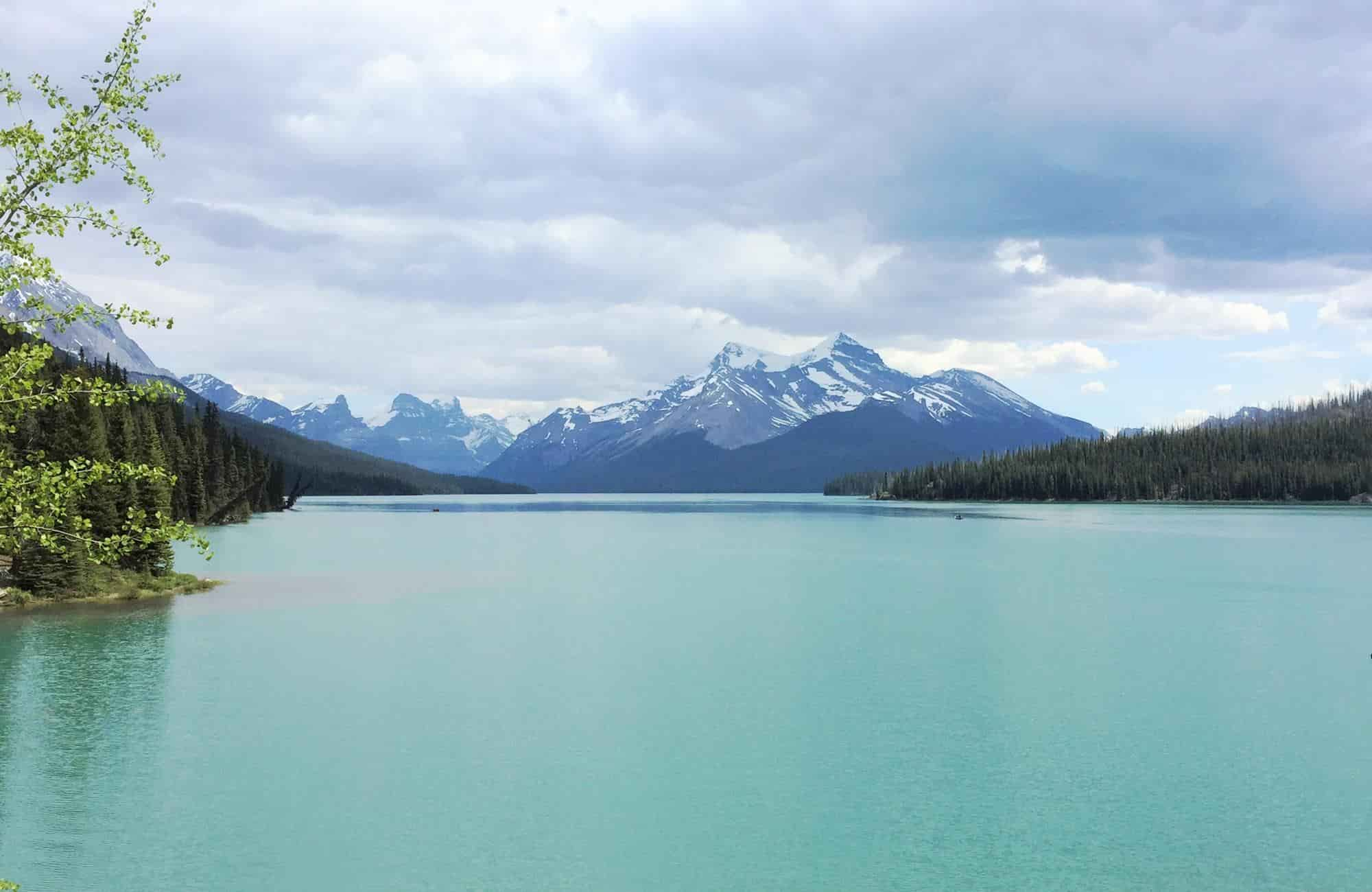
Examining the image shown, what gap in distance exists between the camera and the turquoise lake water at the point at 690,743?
20719mm

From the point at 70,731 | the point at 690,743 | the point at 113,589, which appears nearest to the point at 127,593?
the point at 113,589

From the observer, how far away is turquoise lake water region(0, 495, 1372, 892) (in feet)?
68.0

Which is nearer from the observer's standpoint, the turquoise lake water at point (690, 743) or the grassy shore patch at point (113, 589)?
the turquoise lake water at point (690, 743)

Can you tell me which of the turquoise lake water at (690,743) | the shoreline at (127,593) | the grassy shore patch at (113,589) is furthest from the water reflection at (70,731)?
the grassy shore patch at (113,589)

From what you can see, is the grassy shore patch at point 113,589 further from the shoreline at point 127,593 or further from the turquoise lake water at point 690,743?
the turquoise lake water at point 690,743

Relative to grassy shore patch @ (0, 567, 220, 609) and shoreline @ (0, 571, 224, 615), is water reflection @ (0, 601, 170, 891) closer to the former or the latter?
shoreline @ (0, 571, 224, 615)

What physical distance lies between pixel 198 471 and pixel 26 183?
144 meters

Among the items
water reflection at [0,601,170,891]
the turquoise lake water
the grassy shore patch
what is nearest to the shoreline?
the grassy shore patch

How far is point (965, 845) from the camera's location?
21.5m

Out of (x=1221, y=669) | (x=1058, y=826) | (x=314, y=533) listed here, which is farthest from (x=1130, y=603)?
(x=314, y=533)

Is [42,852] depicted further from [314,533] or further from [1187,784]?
[314,533]

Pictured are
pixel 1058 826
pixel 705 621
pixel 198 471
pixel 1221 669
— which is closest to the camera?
pixel 1058 826

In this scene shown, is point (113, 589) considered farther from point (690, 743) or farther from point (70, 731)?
point (690, 743)

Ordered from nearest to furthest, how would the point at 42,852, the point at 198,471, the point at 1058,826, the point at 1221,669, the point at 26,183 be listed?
1. the point at 26,183
2. the point at 42,852
3. the point at 1058,826
4. the point at 1221,669
5. the point at 198,471
